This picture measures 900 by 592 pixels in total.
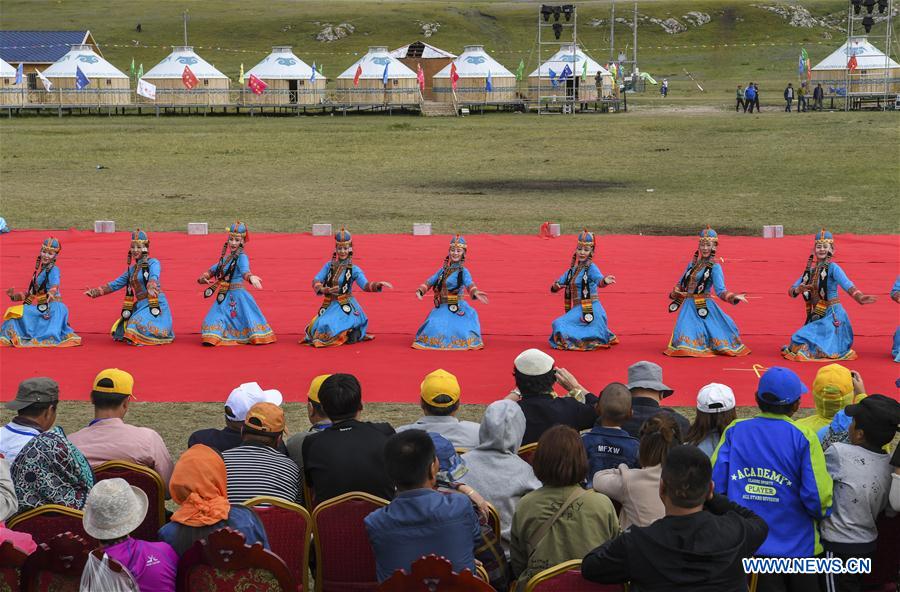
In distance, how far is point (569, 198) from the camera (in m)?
29.7

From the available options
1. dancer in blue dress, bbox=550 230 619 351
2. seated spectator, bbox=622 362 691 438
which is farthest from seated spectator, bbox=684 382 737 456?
dancer in blue dress, bbox=550 230 619 351

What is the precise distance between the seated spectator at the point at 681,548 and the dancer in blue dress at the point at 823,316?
8.69 meters

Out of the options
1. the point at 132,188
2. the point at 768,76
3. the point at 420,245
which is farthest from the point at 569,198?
the point at 768,76

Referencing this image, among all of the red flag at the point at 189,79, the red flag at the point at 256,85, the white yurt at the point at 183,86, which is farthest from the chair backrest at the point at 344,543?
the white yurt at the point at 183,86

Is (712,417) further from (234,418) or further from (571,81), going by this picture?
(571,81)

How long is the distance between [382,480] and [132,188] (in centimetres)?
2694

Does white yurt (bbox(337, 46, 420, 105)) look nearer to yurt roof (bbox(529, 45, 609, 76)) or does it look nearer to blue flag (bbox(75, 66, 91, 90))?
yurt roof (bbox(529, 45, 609, 76))

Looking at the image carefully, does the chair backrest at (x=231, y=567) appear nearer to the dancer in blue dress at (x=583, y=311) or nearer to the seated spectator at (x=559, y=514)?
the seated spectator at (x=559, y=514)

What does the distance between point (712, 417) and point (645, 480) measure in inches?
36.7

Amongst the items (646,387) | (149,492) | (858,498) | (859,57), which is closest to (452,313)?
(646,387)

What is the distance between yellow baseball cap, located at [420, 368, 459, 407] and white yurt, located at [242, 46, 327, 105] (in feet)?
171

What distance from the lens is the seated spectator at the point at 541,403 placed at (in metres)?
7.99

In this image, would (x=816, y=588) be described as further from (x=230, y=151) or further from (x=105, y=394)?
(x=230, y=151)

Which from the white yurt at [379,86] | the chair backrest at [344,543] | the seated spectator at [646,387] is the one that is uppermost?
the white yurt at [379,86]
